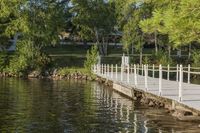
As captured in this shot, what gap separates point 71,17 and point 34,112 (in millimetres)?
67853

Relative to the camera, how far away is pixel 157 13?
26078mm

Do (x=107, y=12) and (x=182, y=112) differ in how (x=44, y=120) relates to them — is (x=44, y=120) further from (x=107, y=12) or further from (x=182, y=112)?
(x=107, y=12)

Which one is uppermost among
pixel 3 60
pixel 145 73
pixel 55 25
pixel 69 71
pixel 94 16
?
pixel 94 16

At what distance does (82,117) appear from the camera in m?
28.2

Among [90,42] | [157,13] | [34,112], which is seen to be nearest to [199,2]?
[157,13]

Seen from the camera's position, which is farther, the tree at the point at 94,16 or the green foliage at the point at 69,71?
the tree at the point at 94,16

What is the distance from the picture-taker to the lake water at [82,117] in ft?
79.4

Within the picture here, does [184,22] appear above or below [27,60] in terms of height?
above

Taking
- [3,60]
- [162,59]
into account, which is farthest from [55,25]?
[162,59]

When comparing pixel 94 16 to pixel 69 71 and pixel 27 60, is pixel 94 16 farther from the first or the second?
pixel 27 60

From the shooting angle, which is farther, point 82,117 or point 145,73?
point 145,73

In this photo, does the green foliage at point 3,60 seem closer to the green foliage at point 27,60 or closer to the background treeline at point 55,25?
the background treeline at point 55,25

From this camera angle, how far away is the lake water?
2420 cm

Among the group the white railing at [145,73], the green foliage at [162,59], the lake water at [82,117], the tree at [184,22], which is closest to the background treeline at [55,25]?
the green foliage at [162,59]
